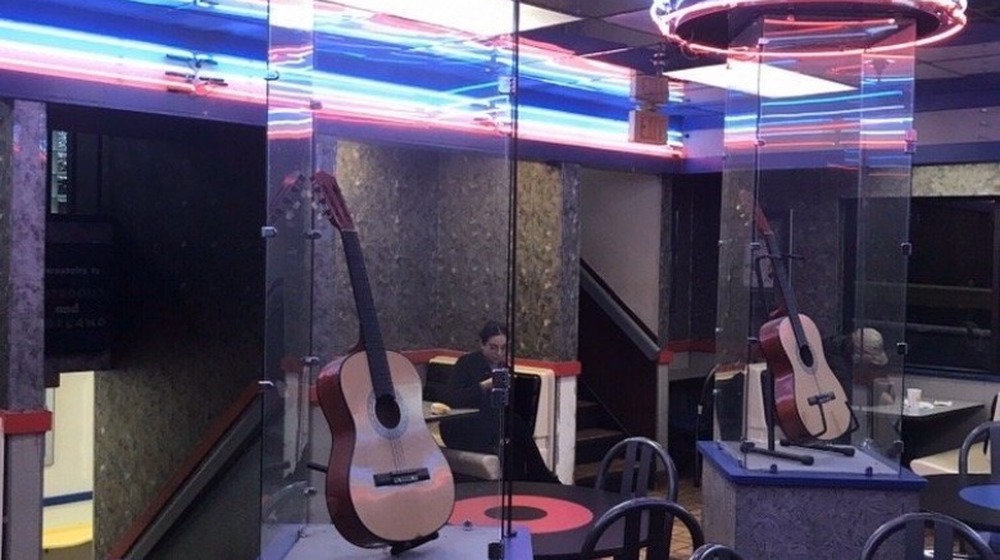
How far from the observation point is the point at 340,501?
2.39m

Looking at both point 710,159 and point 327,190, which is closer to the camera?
point 327,190

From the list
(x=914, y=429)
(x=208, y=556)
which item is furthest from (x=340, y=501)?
(x=914, y=429)

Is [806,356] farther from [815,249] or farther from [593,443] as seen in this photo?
[593,443]

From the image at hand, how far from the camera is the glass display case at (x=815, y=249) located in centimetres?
421

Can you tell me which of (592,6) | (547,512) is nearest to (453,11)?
(592,6)

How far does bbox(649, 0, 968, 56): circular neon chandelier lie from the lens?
380cm

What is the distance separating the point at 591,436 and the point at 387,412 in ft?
18.6

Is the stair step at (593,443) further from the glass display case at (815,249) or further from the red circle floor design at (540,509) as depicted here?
the red circle floor design at (540,509)

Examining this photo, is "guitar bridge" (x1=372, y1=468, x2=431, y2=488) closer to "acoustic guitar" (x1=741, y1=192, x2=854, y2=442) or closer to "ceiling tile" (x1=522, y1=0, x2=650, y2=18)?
"acoustic guitar" (x1=741, y1=192, x2=854, y2=442)

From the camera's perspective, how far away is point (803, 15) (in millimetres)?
3947

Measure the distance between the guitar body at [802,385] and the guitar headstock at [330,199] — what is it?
216 centimetres

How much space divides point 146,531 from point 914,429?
5.08 m

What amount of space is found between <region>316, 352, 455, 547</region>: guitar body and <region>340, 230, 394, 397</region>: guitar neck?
0.06 ft

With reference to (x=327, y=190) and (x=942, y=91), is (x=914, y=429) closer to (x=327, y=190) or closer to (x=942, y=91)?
(x=942, y=91)
